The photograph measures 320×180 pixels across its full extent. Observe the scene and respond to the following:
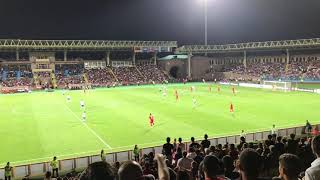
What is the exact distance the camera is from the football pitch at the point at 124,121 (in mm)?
27984

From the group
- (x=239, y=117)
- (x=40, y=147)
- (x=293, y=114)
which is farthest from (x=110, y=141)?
(x=293, y=114)

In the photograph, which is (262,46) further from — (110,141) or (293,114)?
(110,141)

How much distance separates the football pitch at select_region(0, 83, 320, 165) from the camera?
91.8 feet

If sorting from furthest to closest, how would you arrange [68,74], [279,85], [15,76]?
[68,74]
[15,76]
[279,85]

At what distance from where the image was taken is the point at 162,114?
4116 cm

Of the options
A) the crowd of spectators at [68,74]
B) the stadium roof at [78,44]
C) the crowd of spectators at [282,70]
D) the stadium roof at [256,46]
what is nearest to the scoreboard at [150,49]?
the stadium roof at [78,44]

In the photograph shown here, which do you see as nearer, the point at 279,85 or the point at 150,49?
the point at 279,85

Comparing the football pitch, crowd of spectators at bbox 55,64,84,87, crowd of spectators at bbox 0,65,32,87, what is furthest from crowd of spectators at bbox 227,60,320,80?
crowd of spectators at bbox 0,65,32,87

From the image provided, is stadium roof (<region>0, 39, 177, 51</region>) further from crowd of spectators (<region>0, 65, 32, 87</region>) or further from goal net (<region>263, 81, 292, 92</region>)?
goal net (<region>263, 81, 292, 92</region>)

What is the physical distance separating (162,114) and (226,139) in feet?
54.9

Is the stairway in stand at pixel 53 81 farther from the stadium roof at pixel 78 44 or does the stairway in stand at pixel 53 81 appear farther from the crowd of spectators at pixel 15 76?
the stadium roof at pixel 78 44

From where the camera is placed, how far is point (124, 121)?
37469 millimetres

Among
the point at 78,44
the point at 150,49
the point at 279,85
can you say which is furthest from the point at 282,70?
the point at 78,44

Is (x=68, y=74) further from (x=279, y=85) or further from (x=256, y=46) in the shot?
(x=279, y=85)
